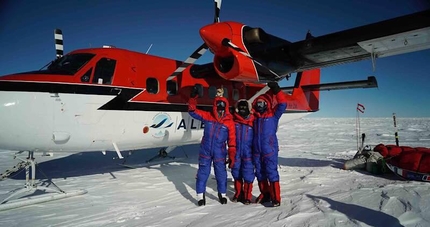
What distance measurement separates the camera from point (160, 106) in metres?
6.16

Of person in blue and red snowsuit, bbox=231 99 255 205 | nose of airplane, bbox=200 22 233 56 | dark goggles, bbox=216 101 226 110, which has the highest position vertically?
nose of airplane, bbox=200 22 233 56

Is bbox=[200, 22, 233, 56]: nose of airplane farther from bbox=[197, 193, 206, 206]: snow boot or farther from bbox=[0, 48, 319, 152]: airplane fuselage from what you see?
bbox=[197, 193, 206, 206]: snow boot

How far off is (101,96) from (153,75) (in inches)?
54.9

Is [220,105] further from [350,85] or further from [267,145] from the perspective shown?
[350,85]

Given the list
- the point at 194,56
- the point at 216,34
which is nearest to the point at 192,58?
the point at 194,56

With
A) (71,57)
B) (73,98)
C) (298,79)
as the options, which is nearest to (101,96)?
(73,98)

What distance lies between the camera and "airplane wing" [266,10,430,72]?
14.9ft

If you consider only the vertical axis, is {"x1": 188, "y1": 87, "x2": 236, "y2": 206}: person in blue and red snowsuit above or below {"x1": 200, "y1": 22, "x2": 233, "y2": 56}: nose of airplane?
below

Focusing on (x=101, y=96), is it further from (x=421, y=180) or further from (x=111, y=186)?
(x=421, y=180)

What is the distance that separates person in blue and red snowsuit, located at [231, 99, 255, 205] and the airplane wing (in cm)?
189

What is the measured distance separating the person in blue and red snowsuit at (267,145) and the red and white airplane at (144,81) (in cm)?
126

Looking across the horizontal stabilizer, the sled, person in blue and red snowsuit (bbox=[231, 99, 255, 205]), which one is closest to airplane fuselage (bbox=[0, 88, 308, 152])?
person in blue and red snowsuit (bbox=[231, 99, 255, 205])

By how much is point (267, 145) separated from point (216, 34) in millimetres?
2726

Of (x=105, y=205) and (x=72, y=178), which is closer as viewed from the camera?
(x=105, y=205)
